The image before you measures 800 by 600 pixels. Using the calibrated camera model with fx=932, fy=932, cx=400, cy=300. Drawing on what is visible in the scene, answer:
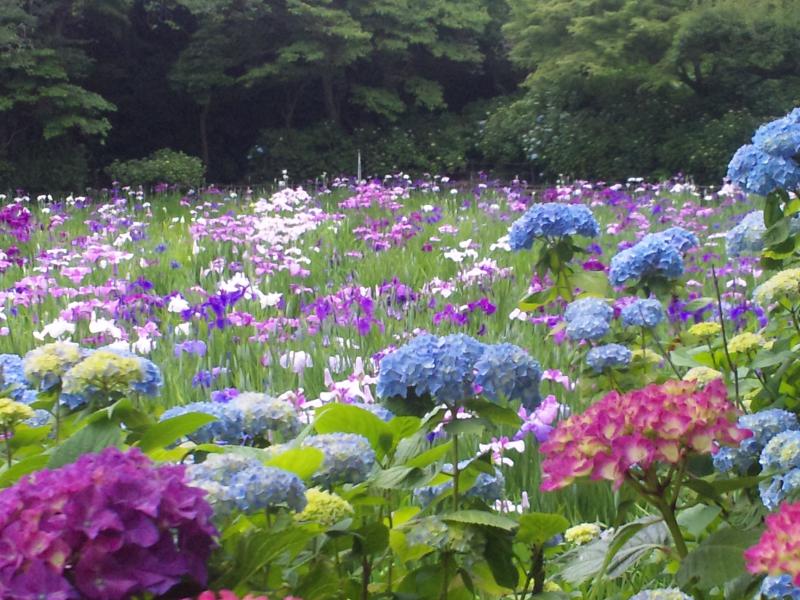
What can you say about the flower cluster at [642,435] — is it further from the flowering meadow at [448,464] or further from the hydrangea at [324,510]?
the hydrangea at [324,510]

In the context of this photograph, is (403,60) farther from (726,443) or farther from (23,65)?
(726,443)

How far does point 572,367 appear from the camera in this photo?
83.9 inches

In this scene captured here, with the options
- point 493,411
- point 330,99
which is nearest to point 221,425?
point 493,411

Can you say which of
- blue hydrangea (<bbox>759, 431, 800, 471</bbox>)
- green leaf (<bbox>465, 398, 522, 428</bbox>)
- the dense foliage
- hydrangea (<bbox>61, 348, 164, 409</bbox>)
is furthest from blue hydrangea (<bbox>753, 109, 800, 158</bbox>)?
the dense foliage

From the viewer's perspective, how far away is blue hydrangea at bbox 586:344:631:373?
71.3 inches

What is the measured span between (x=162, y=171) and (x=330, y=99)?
3376mm

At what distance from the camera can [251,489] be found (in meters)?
0.97

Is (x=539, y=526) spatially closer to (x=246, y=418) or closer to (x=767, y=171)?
(x=246, y=418)

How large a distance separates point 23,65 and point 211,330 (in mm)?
9587

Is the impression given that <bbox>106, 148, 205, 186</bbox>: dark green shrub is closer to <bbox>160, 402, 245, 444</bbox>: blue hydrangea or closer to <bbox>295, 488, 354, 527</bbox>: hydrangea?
<bbox>160, 402, 245, 444</bbox>: blue hydrangea

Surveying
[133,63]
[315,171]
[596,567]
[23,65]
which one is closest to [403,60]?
[315,171]

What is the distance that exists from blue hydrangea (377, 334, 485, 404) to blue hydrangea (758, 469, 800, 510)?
388 millimetres

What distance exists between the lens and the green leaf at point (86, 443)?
3.53ft

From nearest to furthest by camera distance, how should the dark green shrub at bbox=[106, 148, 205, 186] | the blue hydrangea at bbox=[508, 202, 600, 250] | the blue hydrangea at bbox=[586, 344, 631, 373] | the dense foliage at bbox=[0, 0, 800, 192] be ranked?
1. the blue hydrangea at bbox=[586, 344, 631, 373]
2. the blue hydrangea at bbox=[508, 202, 600, 250]
3. the dense foliage at bbox=[0, 0, 800, 192]
4. the dark green shrub at bbox=[106, 148, 205, 186]
